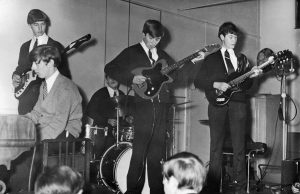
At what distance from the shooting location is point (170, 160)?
5.91 feet

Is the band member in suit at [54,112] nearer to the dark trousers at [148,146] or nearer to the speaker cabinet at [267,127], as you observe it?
the dark trousers at [148,146]

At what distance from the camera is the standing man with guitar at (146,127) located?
357 cm

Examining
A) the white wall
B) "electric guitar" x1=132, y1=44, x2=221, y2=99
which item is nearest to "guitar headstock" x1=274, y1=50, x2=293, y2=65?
"electric guitar" x1=132, y1=44, x2=221, y2=99

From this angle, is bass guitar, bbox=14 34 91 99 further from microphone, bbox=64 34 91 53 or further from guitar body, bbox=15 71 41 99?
microphone, bbox=64 34 91 53

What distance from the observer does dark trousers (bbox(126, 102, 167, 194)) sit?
11.7 feet

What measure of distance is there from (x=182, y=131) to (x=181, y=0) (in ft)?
5.83

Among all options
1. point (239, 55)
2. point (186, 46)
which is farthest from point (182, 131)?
point (239, 55)

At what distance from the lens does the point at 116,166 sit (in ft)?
13.0

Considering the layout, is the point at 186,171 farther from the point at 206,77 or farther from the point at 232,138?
the point at 206,77

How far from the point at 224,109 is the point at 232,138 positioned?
285 mm

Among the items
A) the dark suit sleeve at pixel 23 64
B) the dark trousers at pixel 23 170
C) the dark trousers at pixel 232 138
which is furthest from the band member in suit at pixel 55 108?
the dark trousers at pixel 232 138

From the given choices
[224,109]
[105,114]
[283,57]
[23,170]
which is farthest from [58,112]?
[283,57]

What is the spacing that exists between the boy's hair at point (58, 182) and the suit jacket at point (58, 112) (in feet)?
5.40

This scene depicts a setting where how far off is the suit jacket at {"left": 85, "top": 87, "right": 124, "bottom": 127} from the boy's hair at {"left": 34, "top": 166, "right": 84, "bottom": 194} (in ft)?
8.94
